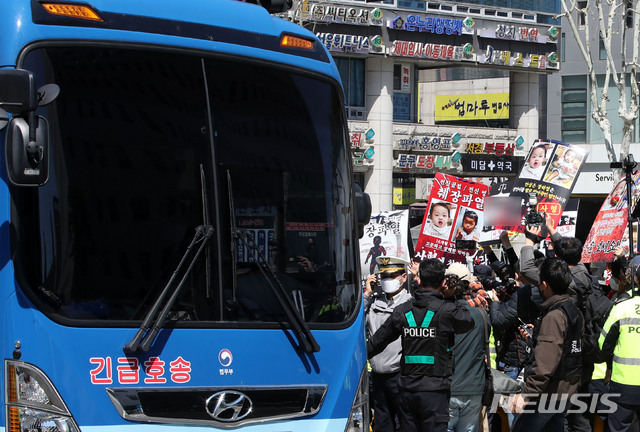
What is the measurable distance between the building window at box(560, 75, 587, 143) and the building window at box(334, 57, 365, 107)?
14.5 m

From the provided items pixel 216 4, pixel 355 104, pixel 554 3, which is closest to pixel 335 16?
pixel 355 104

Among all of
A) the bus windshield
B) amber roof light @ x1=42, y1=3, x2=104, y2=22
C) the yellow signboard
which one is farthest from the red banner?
the yellow signboard

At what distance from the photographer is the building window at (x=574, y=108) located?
4003 centimetres

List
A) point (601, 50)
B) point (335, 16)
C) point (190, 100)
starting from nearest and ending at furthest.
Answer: point (190, 100)
point (335, 16)
point (601, 50)

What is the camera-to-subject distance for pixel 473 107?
37.2 metres

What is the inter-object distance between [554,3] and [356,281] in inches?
1252

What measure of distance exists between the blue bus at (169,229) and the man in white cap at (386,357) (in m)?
2.33

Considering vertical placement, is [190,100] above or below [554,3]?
below

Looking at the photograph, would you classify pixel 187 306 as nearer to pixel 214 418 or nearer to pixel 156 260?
pixel 156 260

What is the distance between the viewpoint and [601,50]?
127 feet

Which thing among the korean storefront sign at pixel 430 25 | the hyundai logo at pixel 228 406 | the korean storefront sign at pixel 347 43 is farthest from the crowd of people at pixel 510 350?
the korean storefront sign at pixel 430 25

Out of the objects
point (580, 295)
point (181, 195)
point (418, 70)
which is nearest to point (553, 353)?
point (580, 295)

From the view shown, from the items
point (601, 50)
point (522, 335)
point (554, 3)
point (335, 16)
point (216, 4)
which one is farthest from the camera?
point (601, 50)

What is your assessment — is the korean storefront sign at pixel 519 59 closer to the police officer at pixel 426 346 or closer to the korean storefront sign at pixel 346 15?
the korean storefront sign at pixel 346 15
